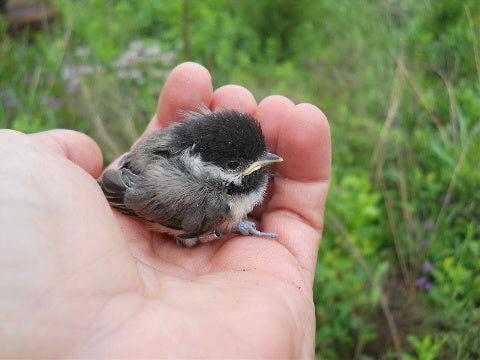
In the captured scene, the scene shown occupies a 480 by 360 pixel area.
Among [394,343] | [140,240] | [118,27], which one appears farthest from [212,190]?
[118,27]

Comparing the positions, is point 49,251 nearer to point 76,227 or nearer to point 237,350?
point 76,227

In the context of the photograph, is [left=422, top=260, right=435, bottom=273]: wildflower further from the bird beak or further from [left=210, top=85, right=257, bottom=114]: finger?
[left=210, top=85, right=257, bottom=114]: finger

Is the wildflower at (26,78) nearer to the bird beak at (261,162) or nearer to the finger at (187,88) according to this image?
the finger at (187,88)

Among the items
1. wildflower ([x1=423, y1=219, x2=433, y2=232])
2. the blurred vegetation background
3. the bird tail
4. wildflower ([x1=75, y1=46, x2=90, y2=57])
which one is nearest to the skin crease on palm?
the bird tail

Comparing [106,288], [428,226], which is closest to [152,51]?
[428,226]

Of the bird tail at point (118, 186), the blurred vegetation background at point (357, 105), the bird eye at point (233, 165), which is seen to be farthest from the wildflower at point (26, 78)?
the bird eye at point (233, 165)
